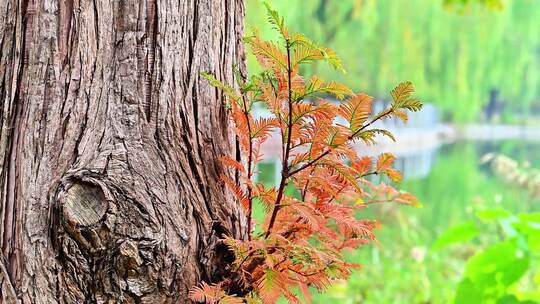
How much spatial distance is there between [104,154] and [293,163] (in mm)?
192

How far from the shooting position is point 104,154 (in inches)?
24.0

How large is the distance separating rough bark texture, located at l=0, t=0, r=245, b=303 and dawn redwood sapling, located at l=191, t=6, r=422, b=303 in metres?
0.04

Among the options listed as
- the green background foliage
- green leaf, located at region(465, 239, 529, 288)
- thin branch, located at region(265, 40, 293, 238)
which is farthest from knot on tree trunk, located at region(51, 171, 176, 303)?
the green background foliage

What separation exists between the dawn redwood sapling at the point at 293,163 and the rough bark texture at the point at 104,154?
0.14ft

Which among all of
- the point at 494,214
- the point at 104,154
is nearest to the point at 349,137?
the point at 104,154

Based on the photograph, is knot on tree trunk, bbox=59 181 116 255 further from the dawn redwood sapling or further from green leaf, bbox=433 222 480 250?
green leaf, bbox=433 222 480 250

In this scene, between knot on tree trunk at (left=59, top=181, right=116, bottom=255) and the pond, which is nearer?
knot on tree trunk at (left=59, top=181, right=116, bottom=255)

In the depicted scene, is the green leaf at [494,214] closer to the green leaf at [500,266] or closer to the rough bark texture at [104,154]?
the green leaf at [500,266]

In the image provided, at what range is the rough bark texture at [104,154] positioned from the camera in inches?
23.4

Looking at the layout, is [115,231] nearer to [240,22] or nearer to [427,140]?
[240,22]

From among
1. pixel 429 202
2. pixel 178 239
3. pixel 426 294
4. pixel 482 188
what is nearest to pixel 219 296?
pixel 178 239

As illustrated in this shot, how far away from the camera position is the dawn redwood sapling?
0.58 m

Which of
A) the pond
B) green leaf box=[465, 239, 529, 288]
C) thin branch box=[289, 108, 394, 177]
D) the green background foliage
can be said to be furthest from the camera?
the green background foliage

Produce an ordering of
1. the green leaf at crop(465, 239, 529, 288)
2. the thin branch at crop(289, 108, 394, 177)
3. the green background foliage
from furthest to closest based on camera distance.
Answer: the green background foliage
the green leaf at crop(465, 239, 529, 288)
the thin branch at crop(289, 108, 394, 177)
